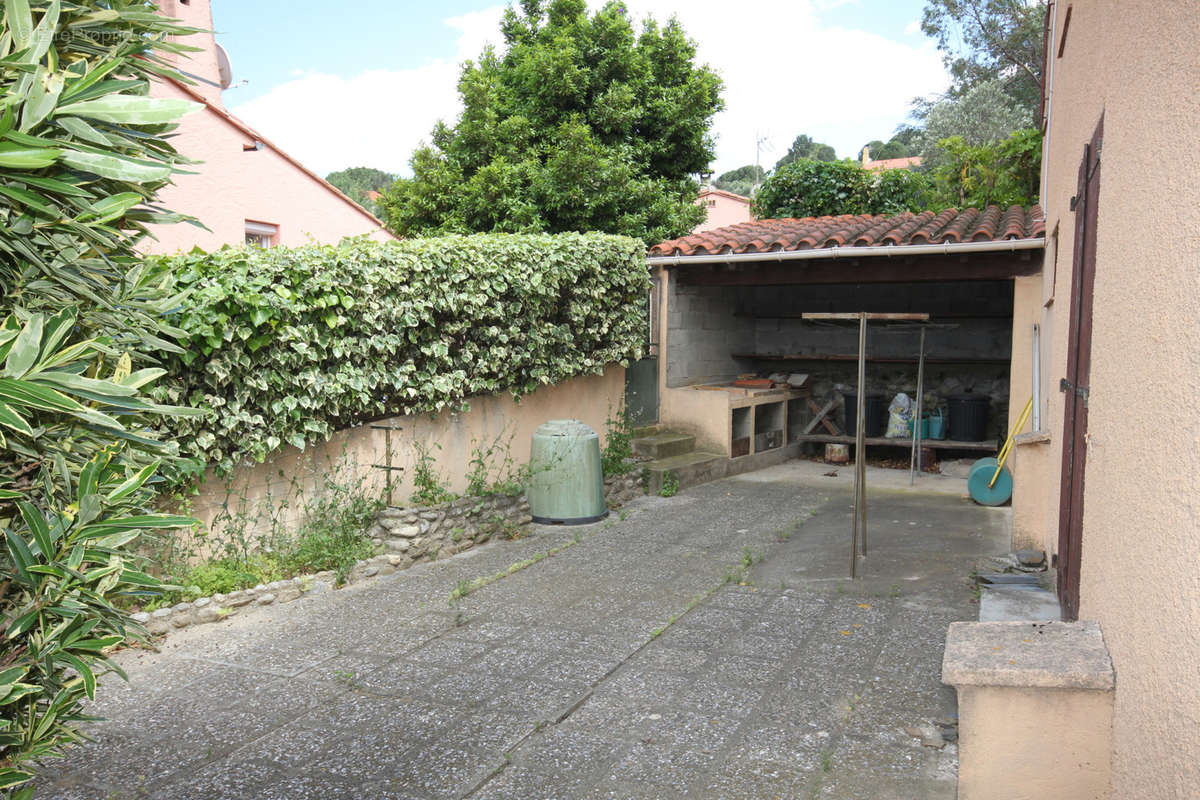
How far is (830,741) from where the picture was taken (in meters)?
3.74

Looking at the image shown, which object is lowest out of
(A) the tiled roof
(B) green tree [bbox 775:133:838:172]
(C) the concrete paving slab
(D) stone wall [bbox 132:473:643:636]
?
(D) stone wall [bbox 132:473:643:636]

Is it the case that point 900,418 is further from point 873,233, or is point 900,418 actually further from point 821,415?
point 873,233

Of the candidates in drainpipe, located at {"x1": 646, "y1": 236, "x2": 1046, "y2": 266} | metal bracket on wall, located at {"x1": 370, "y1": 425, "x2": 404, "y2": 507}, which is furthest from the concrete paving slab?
drainpipe, located at {"x1": 646, "y1": 236, "x2": 1046, "y2": 266}

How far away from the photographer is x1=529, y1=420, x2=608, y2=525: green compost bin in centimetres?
788

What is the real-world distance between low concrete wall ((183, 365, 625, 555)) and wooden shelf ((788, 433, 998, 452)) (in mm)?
3581

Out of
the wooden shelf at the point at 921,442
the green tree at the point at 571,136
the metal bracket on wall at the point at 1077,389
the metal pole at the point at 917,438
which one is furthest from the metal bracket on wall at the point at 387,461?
the green tree at the point at 571,136

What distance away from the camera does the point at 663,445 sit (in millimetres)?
10164

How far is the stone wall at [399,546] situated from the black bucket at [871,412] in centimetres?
602

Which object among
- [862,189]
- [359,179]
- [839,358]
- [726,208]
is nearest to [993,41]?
[726,208]

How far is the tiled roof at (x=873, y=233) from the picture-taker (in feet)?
30.1

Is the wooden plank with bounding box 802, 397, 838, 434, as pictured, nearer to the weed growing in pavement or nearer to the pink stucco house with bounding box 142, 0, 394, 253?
the weed growing in pavement

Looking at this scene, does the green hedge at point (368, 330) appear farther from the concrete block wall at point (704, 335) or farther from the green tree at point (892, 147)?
the green tree at point (892, 147)

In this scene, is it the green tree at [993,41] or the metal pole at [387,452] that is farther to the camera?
the green tree at [993,41]

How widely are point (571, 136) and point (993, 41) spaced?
79.5 ft
